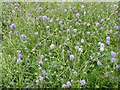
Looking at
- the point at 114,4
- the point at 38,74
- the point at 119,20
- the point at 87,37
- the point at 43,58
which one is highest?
the point at 114,4

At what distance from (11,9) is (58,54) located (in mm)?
1275

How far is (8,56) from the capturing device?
2.42 meters

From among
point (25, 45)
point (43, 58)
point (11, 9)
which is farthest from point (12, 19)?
point (43, 58)

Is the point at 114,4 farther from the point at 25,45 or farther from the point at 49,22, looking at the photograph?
the point at 25,45

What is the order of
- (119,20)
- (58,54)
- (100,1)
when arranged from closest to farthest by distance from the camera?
(58,54) < (119,20) < (100,1)

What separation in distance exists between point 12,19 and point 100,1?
99 centimetres

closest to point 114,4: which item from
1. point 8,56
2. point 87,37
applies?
point 87,37

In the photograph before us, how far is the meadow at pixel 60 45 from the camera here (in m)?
2.16

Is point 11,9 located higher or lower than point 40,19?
higher

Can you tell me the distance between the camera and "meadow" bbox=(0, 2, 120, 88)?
2.16 meters

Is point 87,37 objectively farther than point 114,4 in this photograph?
No

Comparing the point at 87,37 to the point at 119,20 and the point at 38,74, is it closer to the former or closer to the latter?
the point at 119,20

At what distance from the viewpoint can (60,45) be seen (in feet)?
7.96

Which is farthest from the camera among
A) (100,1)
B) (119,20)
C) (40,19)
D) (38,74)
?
(100,1)
